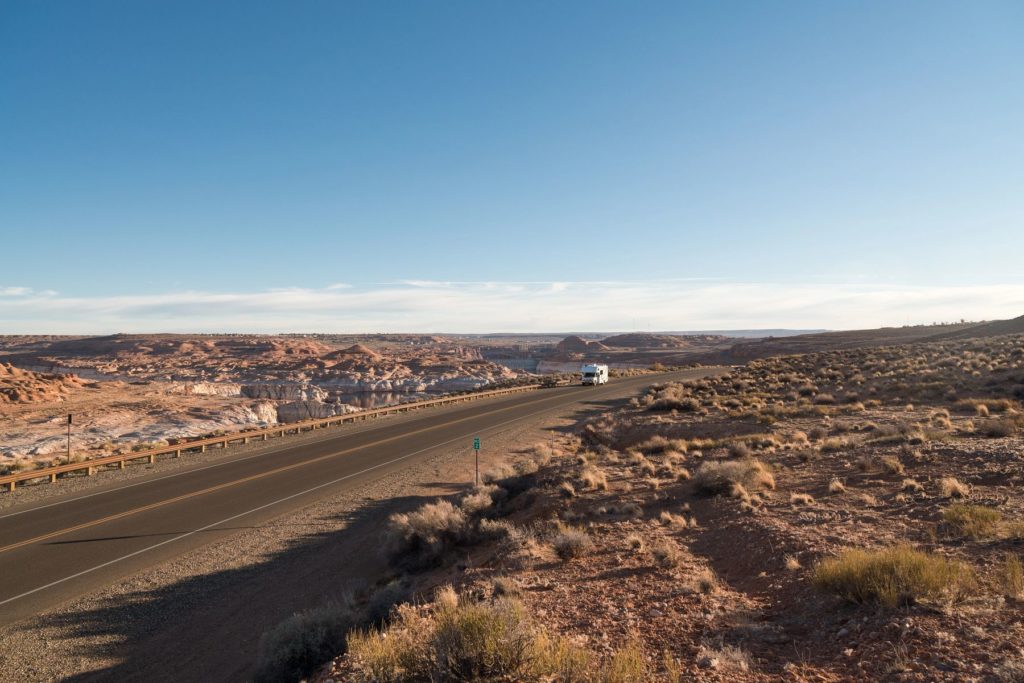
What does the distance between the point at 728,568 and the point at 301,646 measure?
6405 mm

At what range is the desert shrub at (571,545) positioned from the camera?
985 centimetres

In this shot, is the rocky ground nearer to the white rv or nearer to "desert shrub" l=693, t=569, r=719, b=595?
"desert shrub" l=693, t=569, r=719, b=595

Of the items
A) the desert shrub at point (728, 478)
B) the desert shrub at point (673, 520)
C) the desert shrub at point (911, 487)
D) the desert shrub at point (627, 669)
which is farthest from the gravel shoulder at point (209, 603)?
the desert shrub at point (911, 487)

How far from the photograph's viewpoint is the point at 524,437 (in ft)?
98.5

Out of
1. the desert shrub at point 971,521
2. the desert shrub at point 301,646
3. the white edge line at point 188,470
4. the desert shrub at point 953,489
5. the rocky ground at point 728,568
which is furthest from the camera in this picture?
the white edge line at point 188,470

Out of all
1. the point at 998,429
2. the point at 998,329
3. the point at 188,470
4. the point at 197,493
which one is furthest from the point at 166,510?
the point at 998,329

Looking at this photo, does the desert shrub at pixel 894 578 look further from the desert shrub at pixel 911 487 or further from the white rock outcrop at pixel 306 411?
the white rock outcrop at pixel 306 411

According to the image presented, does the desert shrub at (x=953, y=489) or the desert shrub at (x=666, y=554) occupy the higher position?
the desert shrub at (x=953, y=489)

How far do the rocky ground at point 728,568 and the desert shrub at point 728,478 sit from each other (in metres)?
0.06

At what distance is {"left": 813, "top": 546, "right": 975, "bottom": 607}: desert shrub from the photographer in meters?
6.32

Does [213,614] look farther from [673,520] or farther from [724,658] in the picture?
[724,658]

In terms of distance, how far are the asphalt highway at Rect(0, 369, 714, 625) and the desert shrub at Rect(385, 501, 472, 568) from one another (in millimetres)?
5122

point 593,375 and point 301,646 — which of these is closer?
point 301,646

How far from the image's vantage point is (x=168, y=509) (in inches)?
685
